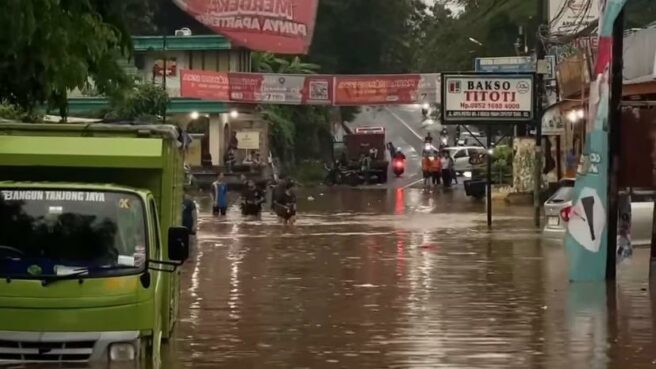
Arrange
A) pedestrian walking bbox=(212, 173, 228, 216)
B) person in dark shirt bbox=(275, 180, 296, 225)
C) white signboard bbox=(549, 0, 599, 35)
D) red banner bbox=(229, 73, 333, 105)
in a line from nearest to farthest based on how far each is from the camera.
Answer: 1. white signboard bbox=(549, 0, 599, 35)
2. person in dark shirt bbox=(275, 180, 296, 225)
3. pedestrian walking bbox=(212, 173, 228, 216)
4. red banner bbox=(229, 73, 333, 105)

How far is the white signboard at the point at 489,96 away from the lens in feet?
107

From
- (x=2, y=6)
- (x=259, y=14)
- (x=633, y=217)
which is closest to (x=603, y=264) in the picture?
(x=633, y=217)

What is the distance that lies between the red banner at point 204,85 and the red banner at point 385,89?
15.5ft

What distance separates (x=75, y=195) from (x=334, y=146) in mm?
62088

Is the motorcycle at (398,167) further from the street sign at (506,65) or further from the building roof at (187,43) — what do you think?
the street sign at (506,65)

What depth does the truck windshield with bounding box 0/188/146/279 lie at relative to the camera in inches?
439

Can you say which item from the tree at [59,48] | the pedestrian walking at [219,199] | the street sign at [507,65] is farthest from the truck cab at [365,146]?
the tree at [59,48]

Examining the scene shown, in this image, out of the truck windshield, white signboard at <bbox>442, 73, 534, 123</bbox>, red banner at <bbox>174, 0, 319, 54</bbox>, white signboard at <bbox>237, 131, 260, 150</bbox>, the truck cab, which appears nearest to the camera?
the truck windshield

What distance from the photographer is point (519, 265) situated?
76.3ft

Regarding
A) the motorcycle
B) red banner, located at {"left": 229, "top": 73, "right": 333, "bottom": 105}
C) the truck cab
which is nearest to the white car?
the motorcycle

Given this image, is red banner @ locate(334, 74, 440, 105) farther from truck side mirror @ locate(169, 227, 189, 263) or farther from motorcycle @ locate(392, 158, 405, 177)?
truck side mirror @ locate(169, 227, 189, 263)

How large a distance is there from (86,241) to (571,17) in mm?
24880

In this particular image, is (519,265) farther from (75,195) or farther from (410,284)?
(75,195)

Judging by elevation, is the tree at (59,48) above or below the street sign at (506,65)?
below
